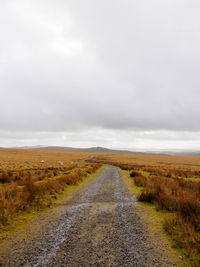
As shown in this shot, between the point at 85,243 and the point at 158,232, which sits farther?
the point at 158,232

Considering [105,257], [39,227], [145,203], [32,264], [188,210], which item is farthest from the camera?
[145,203]

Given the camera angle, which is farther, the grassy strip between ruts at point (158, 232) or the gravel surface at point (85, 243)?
the grassy strip between ruts at point (158, 232)

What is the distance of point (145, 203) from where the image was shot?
8.04 m

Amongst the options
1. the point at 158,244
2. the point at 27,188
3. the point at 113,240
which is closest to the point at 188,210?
the point at 158,244

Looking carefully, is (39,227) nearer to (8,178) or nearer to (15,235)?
(15,235)

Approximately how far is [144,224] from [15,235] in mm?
4699

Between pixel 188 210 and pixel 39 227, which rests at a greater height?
pixel 188 210

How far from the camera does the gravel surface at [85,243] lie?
344 cm

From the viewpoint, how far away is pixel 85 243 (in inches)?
164

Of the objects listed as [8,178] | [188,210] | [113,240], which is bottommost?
[8,178]

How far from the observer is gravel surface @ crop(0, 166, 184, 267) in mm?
3438

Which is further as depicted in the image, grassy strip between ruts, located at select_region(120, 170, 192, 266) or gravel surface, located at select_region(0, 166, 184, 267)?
grassy strip between ruts, located at select_region(120, 170, 192, 266)

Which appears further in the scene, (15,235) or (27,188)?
(27,188)

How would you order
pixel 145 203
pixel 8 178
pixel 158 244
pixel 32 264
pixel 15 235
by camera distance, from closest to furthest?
pixel 32 264, pixel 158 244, pixel 15 235, pixel 145 203, pixel 8 178
